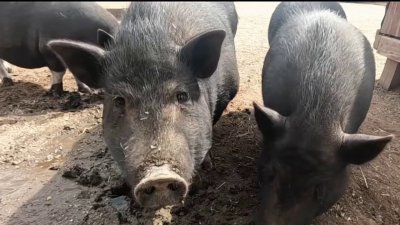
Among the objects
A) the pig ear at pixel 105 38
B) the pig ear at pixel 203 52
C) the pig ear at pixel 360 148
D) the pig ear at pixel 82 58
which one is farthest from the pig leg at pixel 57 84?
the pig ear at pixel 360 148

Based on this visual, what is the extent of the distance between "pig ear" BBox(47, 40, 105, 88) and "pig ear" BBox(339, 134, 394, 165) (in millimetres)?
1861

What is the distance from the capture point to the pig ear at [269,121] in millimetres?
3139

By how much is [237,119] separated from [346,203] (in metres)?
1.86

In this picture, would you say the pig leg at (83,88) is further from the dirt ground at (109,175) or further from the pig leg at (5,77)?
the pig leg at (5,77)

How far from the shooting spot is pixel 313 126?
3.11 m

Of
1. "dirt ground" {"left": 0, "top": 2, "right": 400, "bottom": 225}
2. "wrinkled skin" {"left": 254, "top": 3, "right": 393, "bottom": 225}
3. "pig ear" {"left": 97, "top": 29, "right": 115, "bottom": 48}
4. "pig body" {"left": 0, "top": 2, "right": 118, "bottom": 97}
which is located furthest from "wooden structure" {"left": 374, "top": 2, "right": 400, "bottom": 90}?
"pig ear" {"left": 97, "top": 29, "right": 115, "bottom": 48}

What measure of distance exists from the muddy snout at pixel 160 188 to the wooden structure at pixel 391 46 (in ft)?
15.5

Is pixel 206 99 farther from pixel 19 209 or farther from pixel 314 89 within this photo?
pixel 19 209

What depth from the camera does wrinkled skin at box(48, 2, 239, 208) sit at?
8.60ft

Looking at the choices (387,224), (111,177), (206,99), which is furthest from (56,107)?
(387,224)

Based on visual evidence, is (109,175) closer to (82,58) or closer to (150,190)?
(82,58)

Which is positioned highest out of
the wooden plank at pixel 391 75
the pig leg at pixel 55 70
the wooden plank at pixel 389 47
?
the pig leg at pixel 55 70

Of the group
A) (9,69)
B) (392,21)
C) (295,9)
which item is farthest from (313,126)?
(9,69)

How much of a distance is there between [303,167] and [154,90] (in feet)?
3.77
